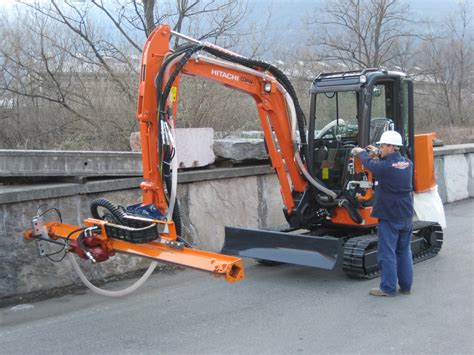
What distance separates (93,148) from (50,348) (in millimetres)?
7316

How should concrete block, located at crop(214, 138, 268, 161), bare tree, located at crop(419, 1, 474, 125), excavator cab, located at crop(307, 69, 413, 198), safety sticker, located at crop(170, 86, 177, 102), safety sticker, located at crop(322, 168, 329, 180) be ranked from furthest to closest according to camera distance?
bare tree, located at crop(419, 1, 474, 125) < concrete block, located at crop(214, 138, 268, 161) < safety sticker, located at crop(322, 168, 329, 180) < excavator cab, located at crop(307, 69, 413, 198) < safety sticker, located at crop(170, 86, 177, 102)

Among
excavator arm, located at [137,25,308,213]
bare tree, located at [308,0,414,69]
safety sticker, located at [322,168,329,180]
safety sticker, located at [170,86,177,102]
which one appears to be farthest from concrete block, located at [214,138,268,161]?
bare tree, located at [308,0,414,69]

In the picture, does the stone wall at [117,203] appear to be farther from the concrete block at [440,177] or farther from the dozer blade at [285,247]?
the concrete block at [440,177]

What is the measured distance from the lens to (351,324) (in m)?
5.49

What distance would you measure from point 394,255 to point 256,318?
177 centimetres

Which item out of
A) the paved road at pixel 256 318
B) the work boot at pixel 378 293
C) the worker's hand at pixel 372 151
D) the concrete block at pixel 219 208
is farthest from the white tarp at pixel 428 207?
the concrete block at pixel 219 208

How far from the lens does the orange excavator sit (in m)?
5.77

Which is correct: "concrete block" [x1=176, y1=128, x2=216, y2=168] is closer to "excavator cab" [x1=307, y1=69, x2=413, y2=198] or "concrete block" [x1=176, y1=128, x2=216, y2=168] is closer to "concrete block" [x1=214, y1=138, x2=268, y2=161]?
"concrete block" [x1=214, y1=138, x2=268, y2=161]

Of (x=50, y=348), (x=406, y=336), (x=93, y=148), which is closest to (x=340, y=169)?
(x=406, y=336)

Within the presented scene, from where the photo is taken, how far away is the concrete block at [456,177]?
13344mm

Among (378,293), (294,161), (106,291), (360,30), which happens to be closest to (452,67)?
(360,30)

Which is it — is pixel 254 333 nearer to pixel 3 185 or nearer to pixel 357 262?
pixel 357 262

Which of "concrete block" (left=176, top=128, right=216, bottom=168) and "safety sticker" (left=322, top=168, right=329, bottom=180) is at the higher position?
"concrete block" (left=176, top=128, right=216, bottom=168)

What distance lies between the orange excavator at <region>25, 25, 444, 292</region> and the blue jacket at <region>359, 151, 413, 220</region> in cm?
69
